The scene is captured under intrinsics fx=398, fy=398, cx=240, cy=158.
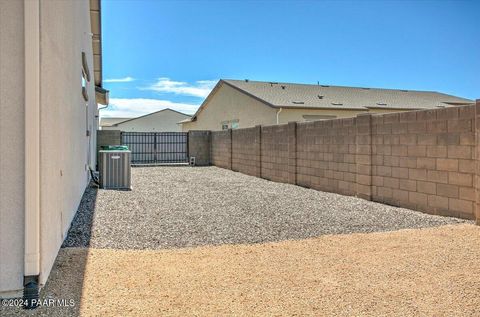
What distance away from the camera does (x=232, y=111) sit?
1000 inches

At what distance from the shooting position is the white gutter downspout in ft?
10.1

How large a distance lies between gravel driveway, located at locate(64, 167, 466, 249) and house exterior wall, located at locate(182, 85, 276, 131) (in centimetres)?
1159

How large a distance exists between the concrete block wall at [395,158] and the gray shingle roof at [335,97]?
8507 mm

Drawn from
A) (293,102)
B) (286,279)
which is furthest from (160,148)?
(286,279)

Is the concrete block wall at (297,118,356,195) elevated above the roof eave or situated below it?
below

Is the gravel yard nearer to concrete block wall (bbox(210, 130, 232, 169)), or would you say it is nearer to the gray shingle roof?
concrete block wall (bbox(210, 130, 232, 169))

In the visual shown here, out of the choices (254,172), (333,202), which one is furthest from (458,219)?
(254,172)

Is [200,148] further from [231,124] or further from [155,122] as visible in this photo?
[155,122]

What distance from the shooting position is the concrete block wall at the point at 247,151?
51.7 ft

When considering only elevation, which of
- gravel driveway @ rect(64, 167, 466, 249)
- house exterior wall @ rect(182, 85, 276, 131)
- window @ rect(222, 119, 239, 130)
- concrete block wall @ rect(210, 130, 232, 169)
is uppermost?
house exterior wall @ rect(182, 85, 276, 131)

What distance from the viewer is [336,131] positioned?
419 inches

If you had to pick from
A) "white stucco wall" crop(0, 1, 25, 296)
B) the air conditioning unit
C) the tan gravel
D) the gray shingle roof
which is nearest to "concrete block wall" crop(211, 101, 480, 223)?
the tan gravel

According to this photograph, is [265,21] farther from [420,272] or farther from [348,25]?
[420,272]

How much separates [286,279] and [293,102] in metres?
18.2
